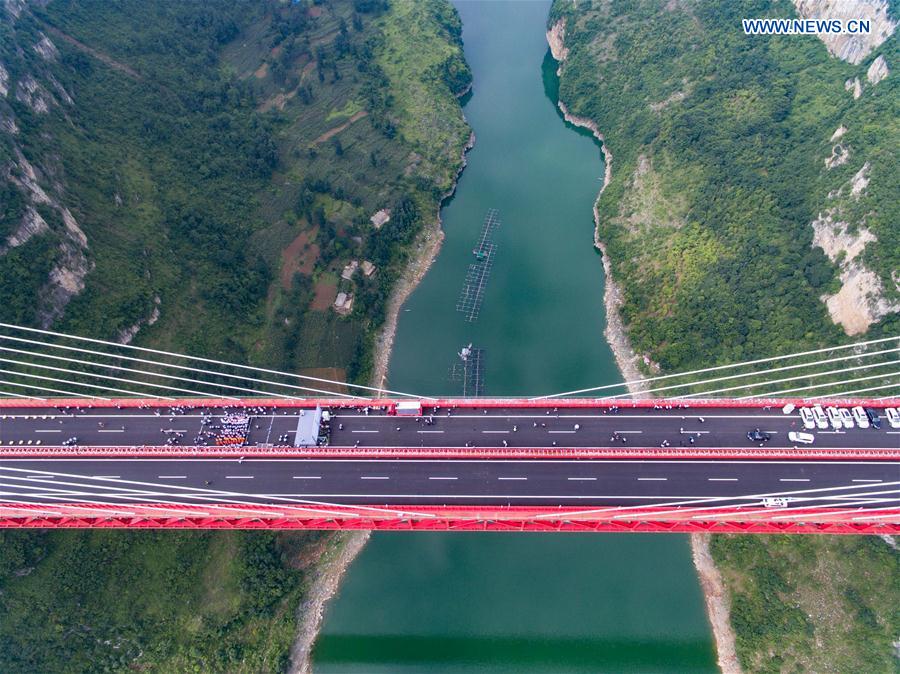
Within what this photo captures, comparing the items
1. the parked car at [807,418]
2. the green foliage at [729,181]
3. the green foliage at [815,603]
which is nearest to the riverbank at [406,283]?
the green foliage at [729,181]

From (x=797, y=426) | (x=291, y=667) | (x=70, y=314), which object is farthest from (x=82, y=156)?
(x=797, y=426)

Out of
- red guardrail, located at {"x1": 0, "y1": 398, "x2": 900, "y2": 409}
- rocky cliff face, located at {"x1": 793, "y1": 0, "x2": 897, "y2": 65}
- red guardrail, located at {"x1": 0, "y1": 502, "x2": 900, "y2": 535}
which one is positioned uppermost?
rocky cliff face, located at {"x1": 793, "y1": 0, "x2": 897, "y2": 65}

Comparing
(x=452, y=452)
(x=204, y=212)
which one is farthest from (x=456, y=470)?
(x=204, y=212)

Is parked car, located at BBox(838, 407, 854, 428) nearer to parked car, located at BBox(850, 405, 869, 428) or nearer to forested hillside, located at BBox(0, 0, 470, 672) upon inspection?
parked car, located at BBox(850, 405, 869, 428)

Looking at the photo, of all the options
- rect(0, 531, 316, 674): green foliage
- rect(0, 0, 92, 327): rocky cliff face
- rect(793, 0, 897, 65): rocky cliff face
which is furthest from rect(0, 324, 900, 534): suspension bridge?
rect(793, 0, 897, 65): rocky cliff face

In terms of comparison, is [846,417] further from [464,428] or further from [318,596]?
[318,596]

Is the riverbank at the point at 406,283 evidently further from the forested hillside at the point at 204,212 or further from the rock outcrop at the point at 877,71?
the rock outcrop at the point at 877,71
